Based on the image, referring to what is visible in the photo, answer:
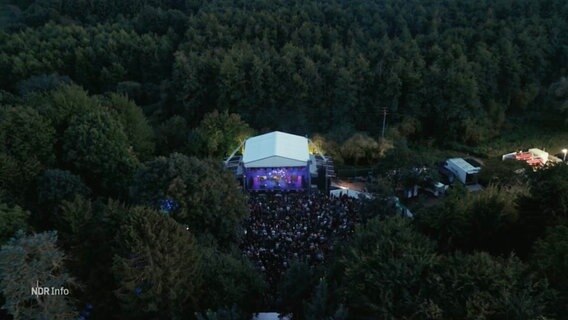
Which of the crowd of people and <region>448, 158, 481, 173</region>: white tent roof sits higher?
<region>448, 158, 481, 173</region>: white tent roof

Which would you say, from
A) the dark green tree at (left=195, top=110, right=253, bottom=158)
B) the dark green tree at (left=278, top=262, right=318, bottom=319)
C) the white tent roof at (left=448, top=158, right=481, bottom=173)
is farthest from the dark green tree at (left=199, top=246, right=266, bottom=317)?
the white tent roof at (left=448, top=158, right=481, bottom=173)

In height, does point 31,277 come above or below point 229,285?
above

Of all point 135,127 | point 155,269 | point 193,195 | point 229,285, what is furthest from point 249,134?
point 155,269

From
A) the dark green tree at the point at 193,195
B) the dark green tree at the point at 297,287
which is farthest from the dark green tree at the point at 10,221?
the dark green tree at the point at 297,287

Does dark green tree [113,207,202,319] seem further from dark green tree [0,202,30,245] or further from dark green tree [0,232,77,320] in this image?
dark green tree [0,202,30,245]

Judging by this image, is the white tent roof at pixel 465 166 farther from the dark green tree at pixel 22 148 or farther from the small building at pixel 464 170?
the dark green tree at pixel 22 148

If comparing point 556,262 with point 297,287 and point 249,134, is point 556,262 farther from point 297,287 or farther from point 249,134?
point 249,134
